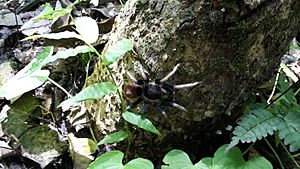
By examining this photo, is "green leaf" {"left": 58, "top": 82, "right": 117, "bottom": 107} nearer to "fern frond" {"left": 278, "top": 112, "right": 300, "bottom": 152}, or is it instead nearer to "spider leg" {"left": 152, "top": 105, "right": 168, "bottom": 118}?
"spider leg" {"left": 152, "top": 105, "right": 168, "bottom": 118}

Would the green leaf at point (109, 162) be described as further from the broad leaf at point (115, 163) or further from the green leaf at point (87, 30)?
the green leaf at point (87, 30)

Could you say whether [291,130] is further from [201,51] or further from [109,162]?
[109,162]

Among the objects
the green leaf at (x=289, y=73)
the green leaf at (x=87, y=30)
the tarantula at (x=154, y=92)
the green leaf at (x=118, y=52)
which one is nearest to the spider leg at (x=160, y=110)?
the tarantula at (x=154, y=92)

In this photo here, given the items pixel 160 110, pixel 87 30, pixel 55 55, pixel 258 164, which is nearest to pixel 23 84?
pixel 55 55

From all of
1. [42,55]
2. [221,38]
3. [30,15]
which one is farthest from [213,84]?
[30,15]

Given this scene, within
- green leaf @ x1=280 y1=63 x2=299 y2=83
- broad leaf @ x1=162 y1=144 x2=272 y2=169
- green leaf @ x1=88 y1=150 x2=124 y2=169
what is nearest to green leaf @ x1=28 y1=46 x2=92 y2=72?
green leaf @ x1=88 y1=150 x2=124 y2=169
